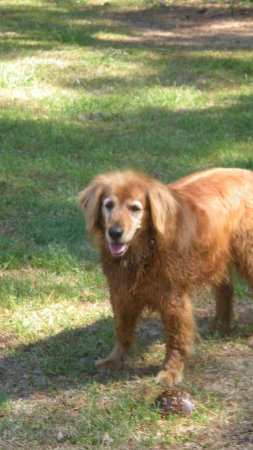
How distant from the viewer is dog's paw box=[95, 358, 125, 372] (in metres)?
4.95

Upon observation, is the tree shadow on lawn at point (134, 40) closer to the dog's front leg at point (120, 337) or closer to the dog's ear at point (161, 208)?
the dog's front leg at point (120, 337)

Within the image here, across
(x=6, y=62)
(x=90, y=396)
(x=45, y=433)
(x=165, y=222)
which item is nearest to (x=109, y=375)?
(x=90, y=396)

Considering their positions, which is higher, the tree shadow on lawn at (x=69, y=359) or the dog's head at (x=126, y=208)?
the dog's head at (x=126, y=208)

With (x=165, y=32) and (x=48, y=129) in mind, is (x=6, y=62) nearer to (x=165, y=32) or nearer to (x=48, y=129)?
(x=48, y=129)

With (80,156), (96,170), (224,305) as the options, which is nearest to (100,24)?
(80,156)

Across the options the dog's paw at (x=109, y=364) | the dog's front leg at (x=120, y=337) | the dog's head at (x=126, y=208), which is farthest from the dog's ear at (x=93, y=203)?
the dog's paw at (x=109, y=364)

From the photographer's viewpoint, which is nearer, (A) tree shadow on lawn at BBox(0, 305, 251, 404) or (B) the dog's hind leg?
(A) tree shadow on lawn at BBox(0, 305, 251, 404)

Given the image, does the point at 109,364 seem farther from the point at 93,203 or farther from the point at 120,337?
the point at 93,203

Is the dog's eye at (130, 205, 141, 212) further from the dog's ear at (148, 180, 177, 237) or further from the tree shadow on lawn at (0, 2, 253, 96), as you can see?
the tree shadow on lawn at (0, 2, 253, 96)

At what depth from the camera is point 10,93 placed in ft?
34.9

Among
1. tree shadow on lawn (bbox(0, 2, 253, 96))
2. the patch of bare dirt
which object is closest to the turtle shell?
tree shadow on lawn (bbox(0, 2, 253, 96))

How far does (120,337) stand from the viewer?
4.98m

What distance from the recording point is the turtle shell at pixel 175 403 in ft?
14.2

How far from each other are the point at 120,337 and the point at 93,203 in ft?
3.12
